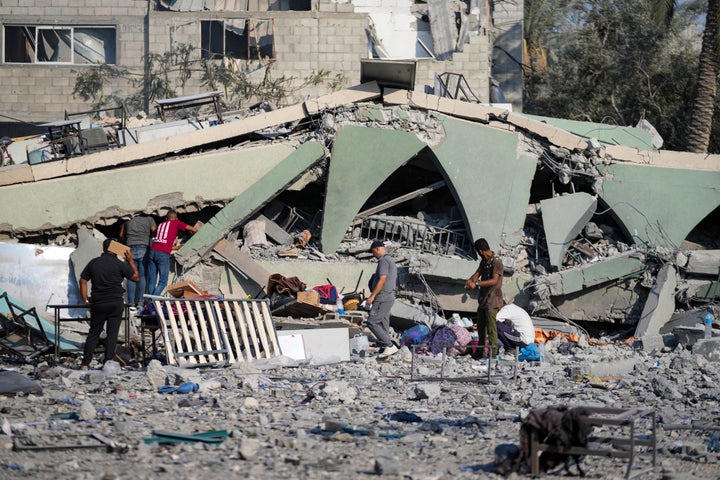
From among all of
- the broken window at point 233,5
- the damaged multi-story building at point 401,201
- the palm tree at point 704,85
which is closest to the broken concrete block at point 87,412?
the damaged multi-story building at point 401,201

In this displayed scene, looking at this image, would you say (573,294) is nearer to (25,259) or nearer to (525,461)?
(25,259)

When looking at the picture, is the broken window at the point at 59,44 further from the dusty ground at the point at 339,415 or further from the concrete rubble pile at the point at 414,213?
the dusty ground at the point at 339,415

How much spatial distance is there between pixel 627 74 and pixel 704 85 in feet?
12.8

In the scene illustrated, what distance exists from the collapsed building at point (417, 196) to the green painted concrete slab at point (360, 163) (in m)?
0.02

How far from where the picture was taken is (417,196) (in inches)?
667

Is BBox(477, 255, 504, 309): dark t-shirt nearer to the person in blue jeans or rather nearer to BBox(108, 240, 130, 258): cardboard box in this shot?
BBox(108, 240, 130, 258): cardboard box

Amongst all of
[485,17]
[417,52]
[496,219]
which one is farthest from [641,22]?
[496,219]

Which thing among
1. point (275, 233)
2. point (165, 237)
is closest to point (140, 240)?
point (165, 237)

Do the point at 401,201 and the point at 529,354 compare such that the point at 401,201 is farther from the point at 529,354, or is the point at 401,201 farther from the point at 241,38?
the point at 241,38

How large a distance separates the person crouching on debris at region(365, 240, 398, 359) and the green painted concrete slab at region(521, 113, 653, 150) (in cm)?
597

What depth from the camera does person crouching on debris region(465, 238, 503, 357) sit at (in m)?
11.7

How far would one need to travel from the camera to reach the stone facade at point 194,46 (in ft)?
82.6

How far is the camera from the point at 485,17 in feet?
85.8

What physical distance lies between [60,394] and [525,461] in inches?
182
